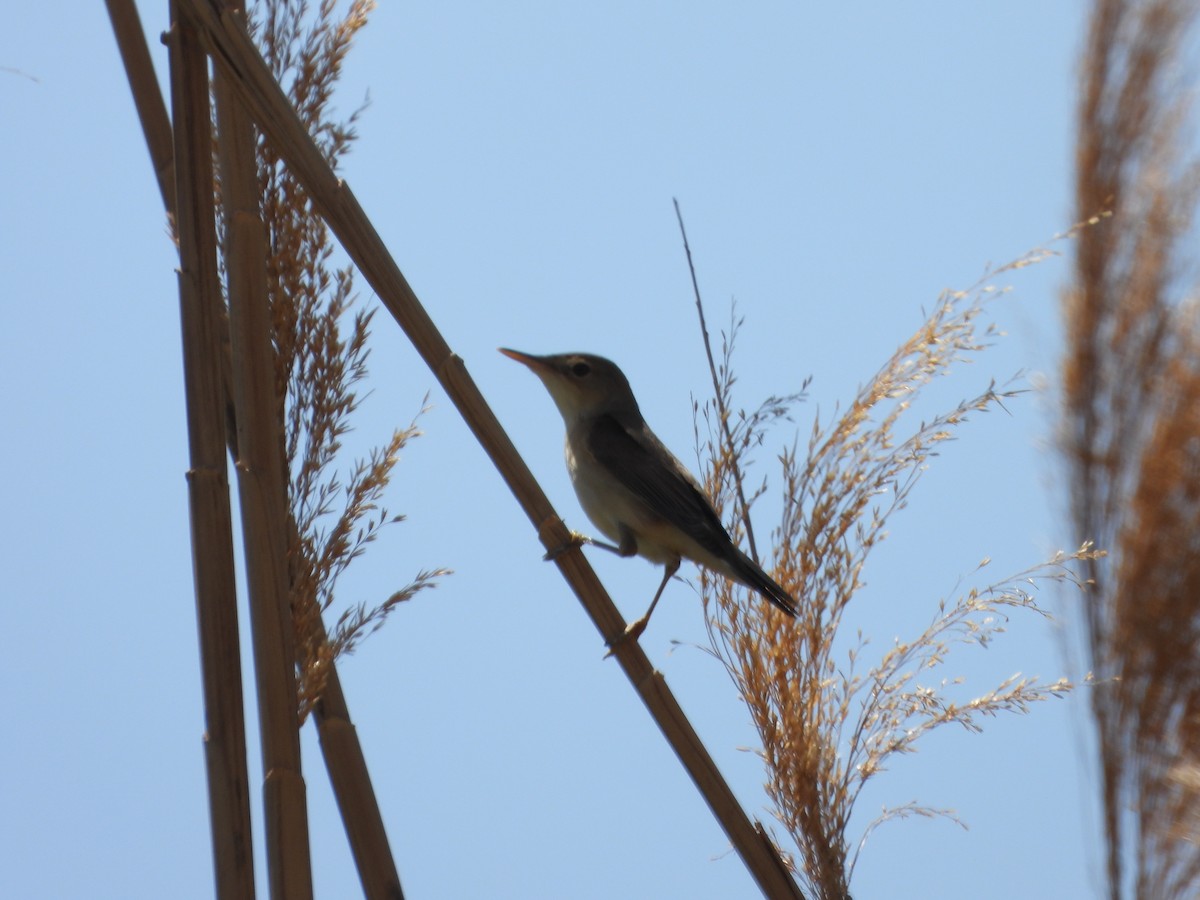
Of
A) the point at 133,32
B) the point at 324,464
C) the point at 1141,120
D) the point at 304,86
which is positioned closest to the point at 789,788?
the point at 324,464

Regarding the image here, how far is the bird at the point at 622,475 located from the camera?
3109mm

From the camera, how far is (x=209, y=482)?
60.7 inches

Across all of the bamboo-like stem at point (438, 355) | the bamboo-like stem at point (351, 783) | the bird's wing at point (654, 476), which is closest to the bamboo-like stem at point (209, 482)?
the bamboo-like stem at point (351, 783)

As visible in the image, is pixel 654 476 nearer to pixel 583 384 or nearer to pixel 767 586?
pixel 583 384

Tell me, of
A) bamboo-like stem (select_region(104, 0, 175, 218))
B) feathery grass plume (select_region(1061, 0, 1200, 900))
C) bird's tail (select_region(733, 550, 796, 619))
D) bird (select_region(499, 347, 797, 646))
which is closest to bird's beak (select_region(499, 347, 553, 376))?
bird (select_region(499, 347, 797, 646))

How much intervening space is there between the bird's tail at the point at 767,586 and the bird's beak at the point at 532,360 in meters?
0.81

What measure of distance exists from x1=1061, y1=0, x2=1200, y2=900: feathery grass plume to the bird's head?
226cm

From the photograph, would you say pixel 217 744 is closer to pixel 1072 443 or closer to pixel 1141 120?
pixel 1072 443

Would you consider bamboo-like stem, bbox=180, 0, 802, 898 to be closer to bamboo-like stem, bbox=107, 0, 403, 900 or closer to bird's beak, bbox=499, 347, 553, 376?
bamboo-like stem, bbox=107, 0, 403, 900

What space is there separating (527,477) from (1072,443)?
73cm

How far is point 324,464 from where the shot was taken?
1679mm

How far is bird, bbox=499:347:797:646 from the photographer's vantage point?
10.2ft

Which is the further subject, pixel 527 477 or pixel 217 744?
pixel 527 477

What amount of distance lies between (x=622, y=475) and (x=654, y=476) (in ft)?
0.28
